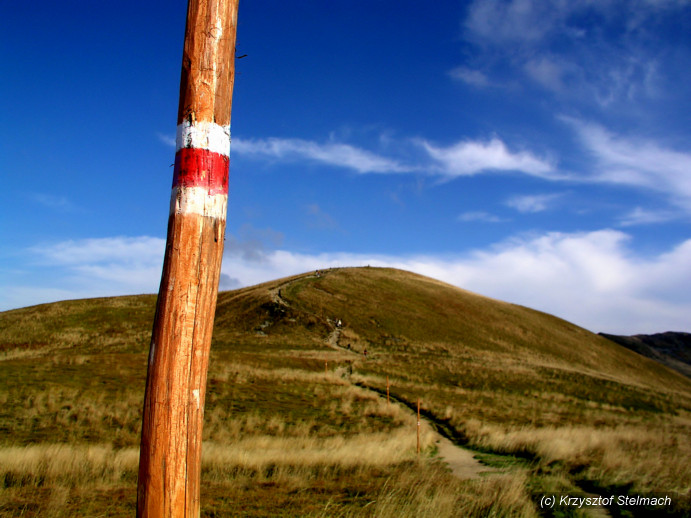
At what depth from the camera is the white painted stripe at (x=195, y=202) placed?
2.69m

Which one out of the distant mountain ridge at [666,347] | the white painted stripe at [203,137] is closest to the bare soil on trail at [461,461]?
the white painted stripe at [203,137]

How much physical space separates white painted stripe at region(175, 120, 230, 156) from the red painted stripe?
33 mm

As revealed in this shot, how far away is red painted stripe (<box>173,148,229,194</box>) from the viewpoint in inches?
107

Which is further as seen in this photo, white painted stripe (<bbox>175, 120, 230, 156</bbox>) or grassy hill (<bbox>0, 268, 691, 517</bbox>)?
grassy hill (<bbox>0, 268, 691, 517</bbox>)

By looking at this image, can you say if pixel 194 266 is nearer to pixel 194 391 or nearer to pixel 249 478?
pixel 194 391

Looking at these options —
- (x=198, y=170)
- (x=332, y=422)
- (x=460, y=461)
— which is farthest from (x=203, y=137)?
(x=332, y=422)

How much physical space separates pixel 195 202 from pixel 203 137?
39 centimetres

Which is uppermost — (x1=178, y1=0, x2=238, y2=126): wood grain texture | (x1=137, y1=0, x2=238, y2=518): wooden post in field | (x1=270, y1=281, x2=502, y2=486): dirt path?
(x1=178, y1=0, x2=238, y2=126): wood grain texture

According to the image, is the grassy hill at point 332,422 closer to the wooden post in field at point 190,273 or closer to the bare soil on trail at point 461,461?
the bare soil on trail at point 461,461

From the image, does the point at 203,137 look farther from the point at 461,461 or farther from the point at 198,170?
the point at 461,461

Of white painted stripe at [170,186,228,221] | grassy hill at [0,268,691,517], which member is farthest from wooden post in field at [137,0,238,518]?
grassy hill at [0,268,691,517]

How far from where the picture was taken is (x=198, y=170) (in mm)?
2719

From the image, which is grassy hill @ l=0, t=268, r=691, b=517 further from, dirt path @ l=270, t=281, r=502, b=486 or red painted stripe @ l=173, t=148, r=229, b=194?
red painted stripe @ l=173, t=148, r=229, b=194

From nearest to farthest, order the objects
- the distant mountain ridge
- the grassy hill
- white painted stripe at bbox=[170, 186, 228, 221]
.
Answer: white painted stripe at bbox=[170, 186, 228, 221] → the grassy hill → the distant mountain ridge
